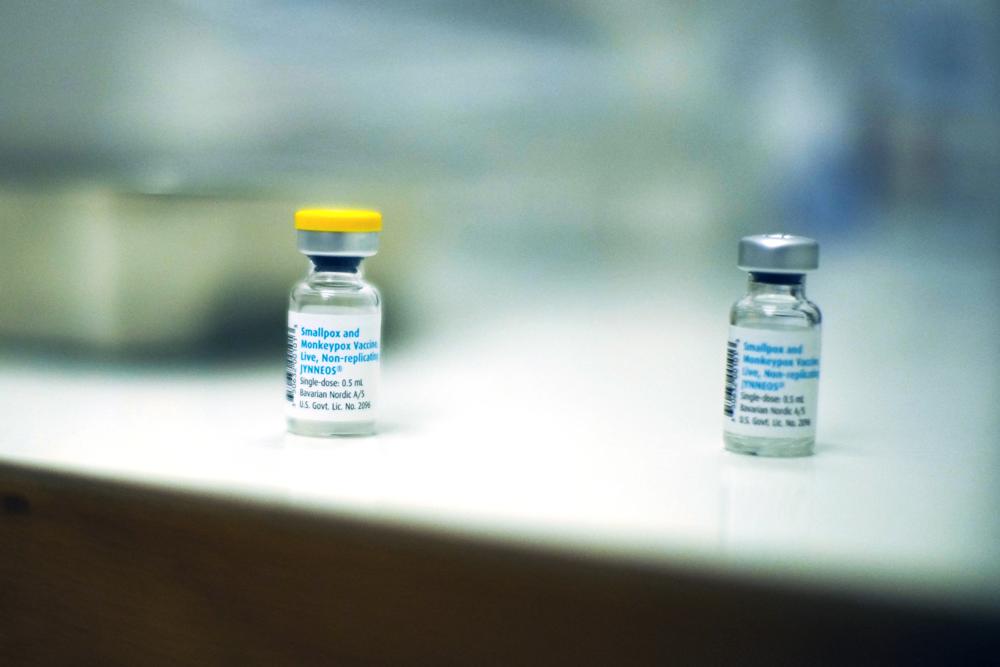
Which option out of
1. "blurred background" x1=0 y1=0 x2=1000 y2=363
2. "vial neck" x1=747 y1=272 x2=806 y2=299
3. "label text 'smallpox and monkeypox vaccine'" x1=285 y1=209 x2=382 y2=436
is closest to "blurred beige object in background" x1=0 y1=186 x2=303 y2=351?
"blurred background" x1=0 y1=0 x2=1000 y2=363

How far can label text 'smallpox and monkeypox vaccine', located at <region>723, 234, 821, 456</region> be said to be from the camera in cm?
61

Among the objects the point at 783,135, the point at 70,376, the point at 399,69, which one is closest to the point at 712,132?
the point at 783,135

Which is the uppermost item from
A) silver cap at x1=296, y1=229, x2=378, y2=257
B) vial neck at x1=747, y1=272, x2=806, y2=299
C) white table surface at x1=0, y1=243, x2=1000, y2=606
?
silver cap at x1=296, y1=229, x2=378, y2=257

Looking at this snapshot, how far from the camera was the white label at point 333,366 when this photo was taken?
0.65m

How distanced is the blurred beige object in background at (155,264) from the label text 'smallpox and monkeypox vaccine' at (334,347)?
264 mm

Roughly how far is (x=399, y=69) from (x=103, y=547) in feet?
2.11

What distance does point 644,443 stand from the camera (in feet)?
2.24

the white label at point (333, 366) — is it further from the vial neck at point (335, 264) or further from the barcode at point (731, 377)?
the barcode at point (731, 377)

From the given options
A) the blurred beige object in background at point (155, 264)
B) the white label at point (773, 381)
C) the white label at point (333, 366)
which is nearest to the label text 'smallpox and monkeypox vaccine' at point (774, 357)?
the white label at point (773, 381)

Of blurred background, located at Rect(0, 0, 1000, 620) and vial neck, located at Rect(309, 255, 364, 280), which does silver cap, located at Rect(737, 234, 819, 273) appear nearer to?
blurred background, located at Rect(0, 0, 1000, 620)

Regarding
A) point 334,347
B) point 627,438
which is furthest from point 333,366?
point 627,438

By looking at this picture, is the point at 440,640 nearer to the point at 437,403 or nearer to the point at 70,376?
the point at 437,403

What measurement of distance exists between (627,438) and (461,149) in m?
0.42

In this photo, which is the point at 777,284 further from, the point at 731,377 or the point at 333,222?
the point at 333,222
